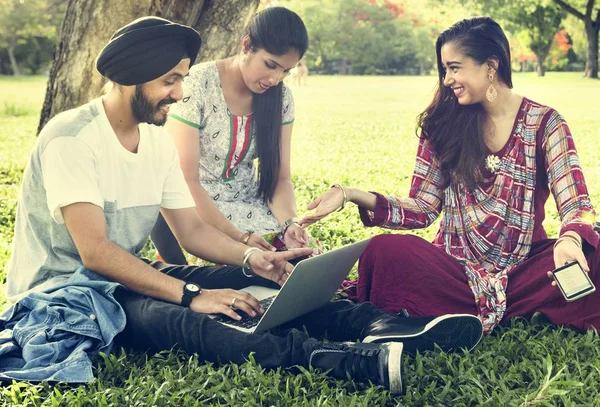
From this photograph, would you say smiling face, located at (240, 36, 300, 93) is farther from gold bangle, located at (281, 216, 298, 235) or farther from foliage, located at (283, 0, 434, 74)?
foliage, located at (283, 0, 434, 74)

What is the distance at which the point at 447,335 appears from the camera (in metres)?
3.50

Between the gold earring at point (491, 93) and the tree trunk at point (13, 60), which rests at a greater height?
the gold earring at point (491, 93)

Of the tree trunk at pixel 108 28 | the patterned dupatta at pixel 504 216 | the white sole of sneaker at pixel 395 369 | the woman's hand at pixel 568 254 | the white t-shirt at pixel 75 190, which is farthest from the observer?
the tree trunk at pixel 108 28

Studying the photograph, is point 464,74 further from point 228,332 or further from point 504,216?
point 228,332

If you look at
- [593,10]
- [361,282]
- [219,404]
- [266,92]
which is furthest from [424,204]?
[593,10]

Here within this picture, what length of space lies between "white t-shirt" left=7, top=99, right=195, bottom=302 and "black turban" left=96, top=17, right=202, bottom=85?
0.19 metres

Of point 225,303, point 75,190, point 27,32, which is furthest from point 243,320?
point 27,32

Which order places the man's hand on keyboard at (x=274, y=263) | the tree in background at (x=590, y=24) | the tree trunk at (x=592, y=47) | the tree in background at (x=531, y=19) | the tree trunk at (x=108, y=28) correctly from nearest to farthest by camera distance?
the man's hand on keyboard at (x=274, y=263), the tree trunk at (x=108, y=28), the tree in background at (x=590, y=24), the tree trunk at (x=592, y=47), the tree in background at (x=531, y=19)

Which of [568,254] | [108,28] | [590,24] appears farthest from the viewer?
[590,24]

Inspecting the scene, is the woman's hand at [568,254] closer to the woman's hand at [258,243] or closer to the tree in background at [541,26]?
the woman's hand at [258,243]

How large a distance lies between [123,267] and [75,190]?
1.21ft

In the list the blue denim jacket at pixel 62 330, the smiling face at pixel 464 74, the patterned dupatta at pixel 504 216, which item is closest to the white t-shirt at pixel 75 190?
the blue denim jacket at pixel 62 330

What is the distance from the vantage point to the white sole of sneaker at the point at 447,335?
3.38 meters

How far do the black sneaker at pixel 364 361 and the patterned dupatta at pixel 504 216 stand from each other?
0.99 metres
